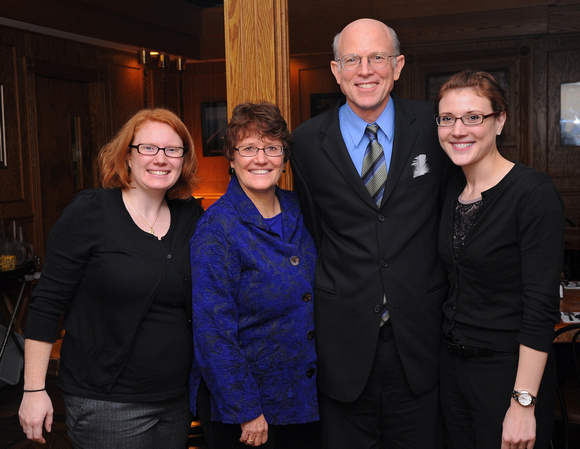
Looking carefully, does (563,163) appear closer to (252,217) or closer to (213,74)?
(213,74)

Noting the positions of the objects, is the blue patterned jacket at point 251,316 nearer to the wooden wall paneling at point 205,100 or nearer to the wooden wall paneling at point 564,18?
the wooden wall paneling at point 564,18

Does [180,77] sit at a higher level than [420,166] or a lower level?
higher

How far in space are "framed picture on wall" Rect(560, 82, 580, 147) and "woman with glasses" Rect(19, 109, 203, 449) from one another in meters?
6.46

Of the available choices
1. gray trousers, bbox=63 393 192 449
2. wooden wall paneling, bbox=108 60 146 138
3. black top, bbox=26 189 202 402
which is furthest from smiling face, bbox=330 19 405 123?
wooden wall paneling, bbox=108 60 146 138

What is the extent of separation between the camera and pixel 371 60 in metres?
1.99

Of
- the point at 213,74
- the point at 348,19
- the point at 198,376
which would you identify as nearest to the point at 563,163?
the point at 348,19

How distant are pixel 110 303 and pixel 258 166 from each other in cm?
62

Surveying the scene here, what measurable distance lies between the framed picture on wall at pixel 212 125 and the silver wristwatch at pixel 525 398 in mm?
7229

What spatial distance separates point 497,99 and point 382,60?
41cm

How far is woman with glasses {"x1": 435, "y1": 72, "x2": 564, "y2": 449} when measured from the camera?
1.65 meters

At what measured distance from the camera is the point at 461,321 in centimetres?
180

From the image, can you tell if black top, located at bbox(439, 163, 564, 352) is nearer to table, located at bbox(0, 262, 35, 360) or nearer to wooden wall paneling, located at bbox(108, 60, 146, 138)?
table, located at bbox(0, 262, 35, 360)

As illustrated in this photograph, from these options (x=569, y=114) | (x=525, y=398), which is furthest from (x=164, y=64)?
(x=525, y=398)

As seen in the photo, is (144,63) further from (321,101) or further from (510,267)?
(510,267)
